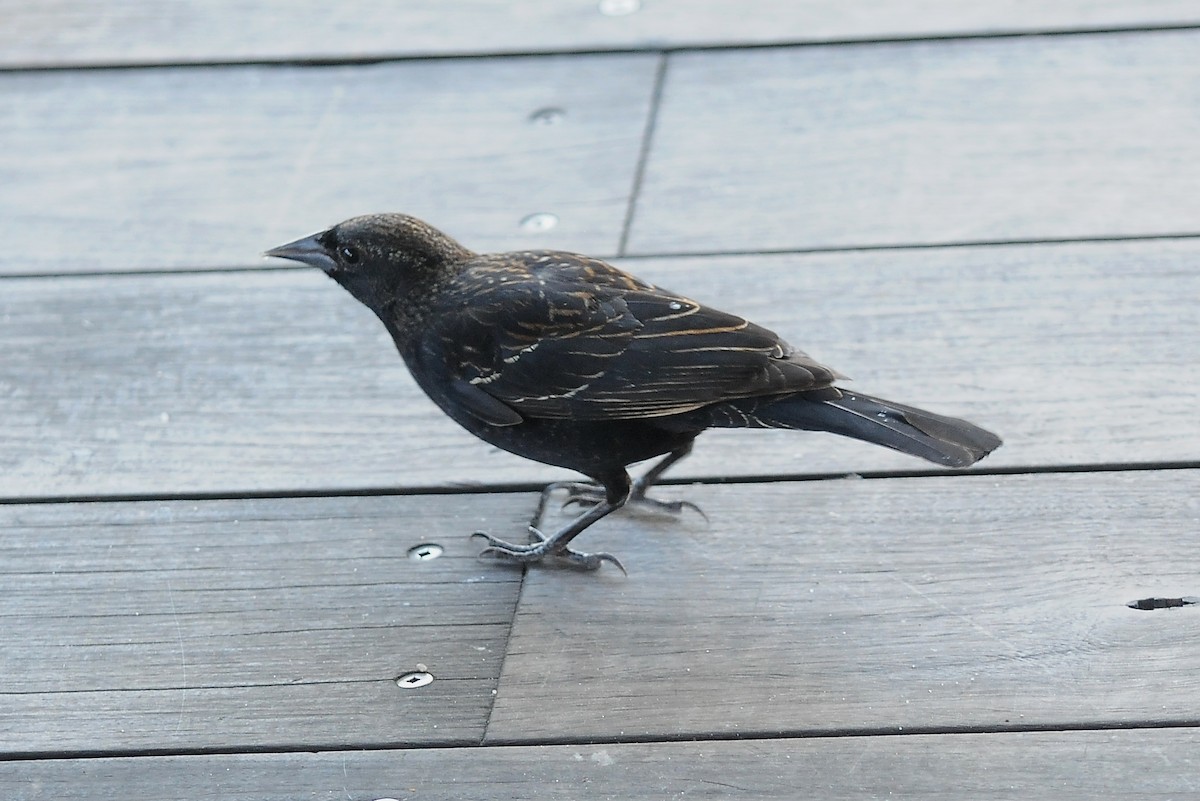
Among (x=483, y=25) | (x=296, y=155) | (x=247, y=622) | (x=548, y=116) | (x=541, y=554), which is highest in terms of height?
(x=483, y=25)

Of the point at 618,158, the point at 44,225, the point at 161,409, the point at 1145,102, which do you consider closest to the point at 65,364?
the point at 161,409

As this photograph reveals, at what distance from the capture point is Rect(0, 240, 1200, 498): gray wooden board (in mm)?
2596

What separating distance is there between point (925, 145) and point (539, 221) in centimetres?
85

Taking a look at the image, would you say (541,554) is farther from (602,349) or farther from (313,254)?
(313,254)

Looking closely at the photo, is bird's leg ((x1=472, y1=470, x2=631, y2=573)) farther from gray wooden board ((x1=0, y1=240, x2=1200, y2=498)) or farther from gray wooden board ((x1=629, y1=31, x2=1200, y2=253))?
gray wooden board ((x1=629, y1=31, x2=1200, y2=253))

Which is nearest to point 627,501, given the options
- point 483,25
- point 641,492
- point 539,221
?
point 641,492

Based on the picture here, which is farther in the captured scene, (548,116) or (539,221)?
(548,116)

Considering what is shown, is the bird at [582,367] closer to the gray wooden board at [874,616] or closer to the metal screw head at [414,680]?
the gray wooden board at [874,616]

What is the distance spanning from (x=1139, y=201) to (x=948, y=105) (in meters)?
0.55

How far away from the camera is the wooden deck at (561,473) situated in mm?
2072

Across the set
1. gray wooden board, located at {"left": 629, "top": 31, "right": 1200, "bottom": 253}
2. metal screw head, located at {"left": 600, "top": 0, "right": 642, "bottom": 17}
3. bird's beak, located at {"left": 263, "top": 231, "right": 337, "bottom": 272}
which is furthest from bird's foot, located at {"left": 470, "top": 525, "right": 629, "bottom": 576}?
metal screw head, located at {"left": 600, "top": 0, "right": 642, "bottom": 17}

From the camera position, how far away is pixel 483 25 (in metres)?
3.91

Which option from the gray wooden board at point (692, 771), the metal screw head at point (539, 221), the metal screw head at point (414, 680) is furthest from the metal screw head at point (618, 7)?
the gray wooden board at point (692, 771)

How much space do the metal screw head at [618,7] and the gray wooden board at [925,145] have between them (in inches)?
9.9
